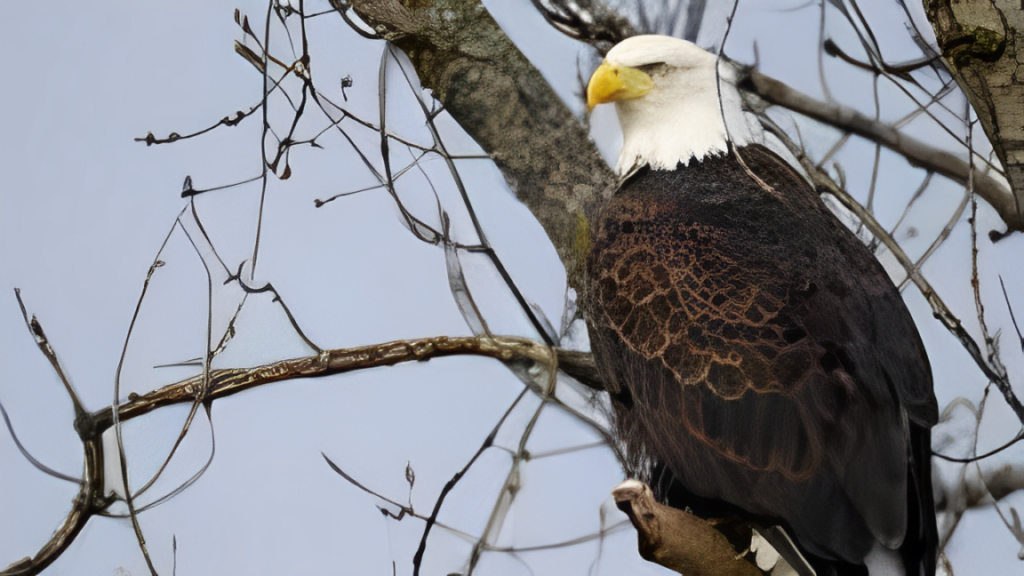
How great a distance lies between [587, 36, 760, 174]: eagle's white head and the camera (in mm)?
811

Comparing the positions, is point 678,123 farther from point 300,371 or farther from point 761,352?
point 300,371

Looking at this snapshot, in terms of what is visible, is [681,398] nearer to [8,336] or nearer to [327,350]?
[327,350]

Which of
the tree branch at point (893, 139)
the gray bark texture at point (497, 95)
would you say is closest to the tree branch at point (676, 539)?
the gray bark texture at point (497, 95)

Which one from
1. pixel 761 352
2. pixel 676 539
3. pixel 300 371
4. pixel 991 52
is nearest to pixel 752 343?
pixel 761 352

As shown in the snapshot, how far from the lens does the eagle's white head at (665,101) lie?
2.66 ft

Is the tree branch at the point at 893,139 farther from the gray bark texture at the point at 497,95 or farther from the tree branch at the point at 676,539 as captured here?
the tree branch at the point at 676,539

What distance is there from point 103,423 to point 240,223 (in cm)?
23

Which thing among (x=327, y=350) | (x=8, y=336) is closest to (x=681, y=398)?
(x=327, y=350)

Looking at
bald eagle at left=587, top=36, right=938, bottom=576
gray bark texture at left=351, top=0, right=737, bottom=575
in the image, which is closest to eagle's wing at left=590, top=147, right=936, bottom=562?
bald eagle at left=587, top=36, right=938, bottom=576

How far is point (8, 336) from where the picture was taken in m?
0.89

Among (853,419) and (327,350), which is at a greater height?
(327,350)

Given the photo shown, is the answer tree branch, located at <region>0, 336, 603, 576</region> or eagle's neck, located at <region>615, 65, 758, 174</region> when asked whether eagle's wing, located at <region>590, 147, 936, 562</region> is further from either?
tree branch, located at <region>0, 336, 603, 576</region>

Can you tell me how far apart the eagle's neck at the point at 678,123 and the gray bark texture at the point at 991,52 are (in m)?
0.18

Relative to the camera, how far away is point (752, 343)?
2.44 ft
